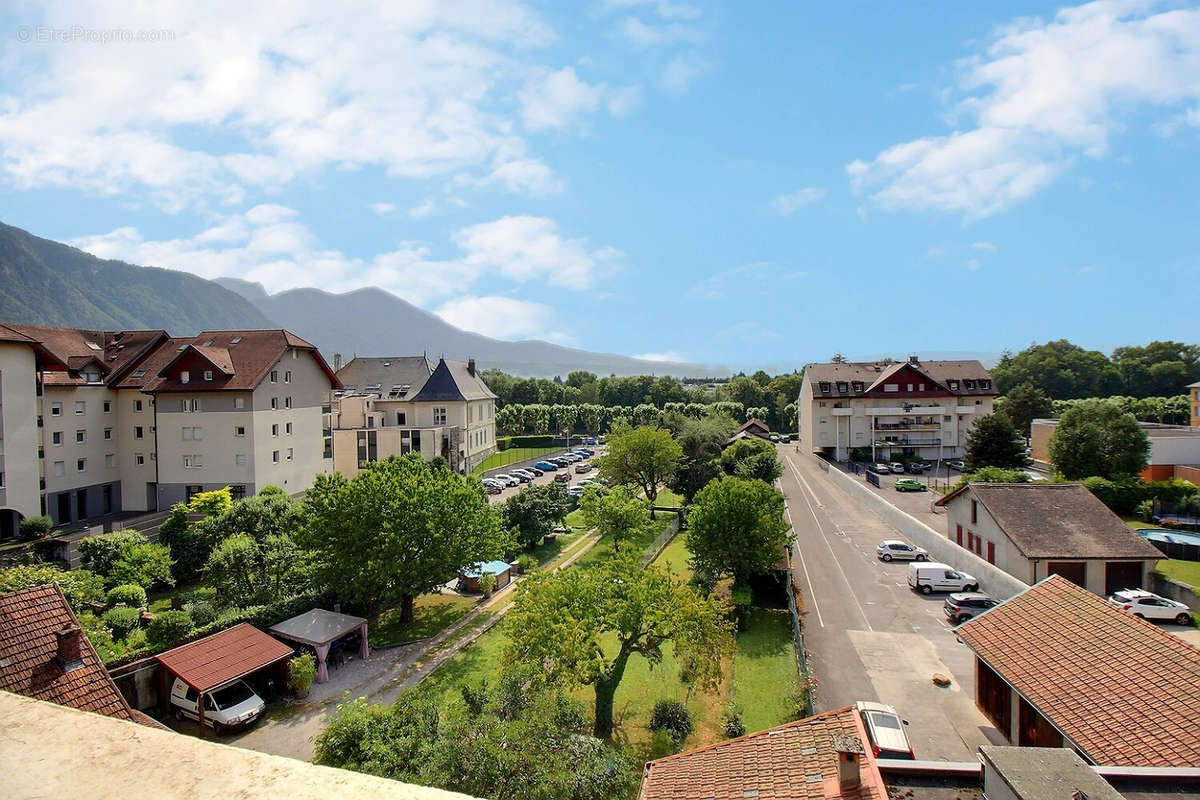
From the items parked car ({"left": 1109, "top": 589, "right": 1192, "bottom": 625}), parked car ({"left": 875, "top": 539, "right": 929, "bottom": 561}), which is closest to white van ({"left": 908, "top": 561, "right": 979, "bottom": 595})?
parked car ({"left": 875, "top": 539, "right": 929, "bottom": 561})

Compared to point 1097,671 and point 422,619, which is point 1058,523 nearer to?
point 1097,671

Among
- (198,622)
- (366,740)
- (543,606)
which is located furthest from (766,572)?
(198,622)

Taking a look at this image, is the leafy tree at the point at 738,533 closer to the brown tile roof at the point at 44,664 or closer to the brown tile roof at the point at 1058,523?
the brown tile roof at the point at 1058,523

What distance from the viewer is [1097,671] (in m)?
13.0

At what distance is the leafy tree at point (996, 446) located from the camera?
44.7m

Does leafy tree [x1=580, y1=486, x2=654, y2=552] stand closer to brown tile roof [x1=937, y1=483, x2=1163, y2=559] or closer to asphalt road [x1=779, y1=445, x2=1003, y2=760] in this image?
asphalt road [x1=779, y1=445, x2=1003, y2=760]

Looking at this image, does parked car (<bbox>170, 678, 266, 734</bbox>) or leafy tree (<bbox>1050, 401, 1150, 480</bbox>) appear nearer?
parked car (<bbox>170, 678, 266, 734</bbox>)

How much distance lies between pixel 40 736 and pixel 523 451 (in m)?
75.0

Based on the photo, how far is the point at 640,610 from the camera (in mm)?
16578

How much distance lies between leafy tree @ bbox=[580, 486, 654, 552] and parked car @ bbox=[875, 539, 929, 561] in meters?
12.4

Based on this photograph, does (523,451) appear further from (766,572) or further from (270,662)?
(270,662)

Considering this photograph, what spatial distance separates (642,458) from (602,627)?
27057mm

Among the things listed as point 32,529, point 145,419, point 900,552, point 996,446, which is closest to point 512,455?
point 145,419

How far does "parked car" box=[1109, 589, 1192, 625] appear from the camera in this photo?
22.7 metres
